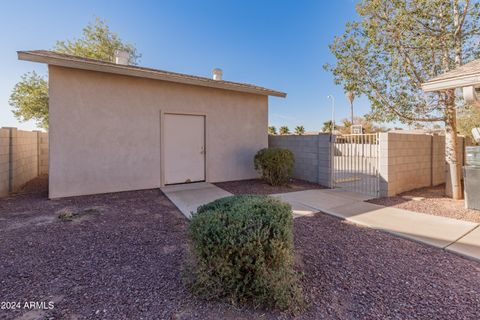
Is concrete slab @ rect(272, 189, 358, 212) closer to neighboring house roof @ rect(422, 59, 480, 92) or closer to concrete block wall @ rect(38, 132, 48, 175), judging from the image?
neighboring house roof @ rect(422, 59, 480, 92)

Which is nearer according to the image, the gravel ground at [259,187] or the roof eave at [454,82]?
the roof eave at [454,82]

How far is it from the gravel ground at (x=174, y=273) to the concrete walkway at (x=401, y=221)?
29cm

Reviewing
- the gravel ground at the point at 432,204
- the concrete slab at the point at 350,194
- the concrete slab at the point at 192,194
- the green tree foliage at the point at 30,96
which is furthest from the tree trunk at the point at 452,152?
the green tree foliage at the point at 30,96

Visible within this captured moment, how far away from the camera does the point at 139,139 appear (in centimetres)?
699

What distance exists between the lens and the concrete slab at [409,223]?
3.66 metres

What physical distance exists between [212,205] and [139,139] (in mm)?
5306

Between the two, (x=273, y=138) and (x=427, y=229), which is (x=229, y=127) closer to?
(x=273, y=138)

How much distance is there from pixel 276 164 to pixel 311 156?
1607 mm

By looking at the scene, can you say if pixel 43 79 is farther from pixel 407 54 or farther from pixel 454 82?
pixel 454 82

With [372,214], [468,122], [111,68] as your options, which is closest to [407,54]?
[372,214]

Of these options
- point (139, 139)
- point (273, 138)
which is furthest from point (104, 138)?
point (273, 138)

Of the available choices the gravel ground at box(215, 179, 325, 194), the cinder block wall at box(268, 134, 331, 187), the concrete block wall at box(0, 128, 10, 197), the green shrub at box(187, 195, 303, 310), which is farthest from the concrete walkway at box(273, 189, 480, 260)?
the concrete block wall at box(0, 128, 10, 197)

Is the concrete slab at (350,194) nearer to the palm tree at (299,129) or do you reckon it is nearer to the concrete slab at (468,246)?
the concrete slab at (468,246)

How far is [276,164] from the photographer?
7.54 meters
